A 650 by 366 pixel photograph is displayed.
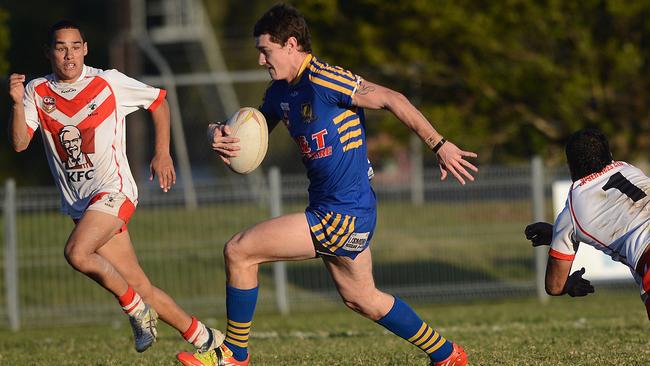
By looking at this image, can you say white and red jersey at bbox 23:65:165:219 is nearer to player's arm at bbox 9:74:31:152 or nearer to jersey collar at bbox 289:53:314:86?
player's arm at bbox 9:74:31:152

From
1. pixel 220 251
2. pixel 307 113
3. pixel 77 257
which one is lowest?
pixel 220 251

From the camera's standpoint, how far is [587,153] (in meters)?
5.96

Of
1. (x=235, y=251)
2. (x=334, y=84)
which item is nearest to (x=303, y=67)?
(x=334, y=84)

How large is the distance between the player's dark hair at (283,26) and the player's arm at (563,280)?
1.93 m

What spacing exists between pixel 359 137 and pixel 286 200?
8.51 metres

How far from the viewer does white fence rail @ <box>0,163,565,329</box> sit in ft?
48.8

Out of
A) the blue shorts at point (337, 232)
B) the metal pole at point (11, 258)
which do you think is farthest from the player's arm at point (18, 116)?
the metal pole at point (11, 258)

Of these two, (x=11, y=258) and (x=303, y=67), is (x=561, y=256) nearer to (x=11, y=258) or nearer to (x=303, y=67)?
(x=303, y=67)

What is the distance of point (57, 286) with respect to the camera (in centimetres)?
1548

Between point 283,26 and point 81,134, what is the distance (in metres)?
1.63

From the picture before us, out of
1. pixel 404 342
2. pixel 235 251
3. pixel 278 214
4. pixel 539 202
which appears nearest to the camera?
pixel 235 251

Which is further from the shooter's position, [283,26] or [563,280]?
[283,26]

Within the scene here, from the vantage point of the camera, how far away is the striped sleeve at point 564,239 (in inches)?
235

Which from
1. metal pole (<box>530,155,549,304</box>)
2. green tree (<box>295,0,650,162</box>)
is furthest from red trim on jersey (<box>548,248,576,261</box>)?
green tree (<box>295,0,650,162</box>)
